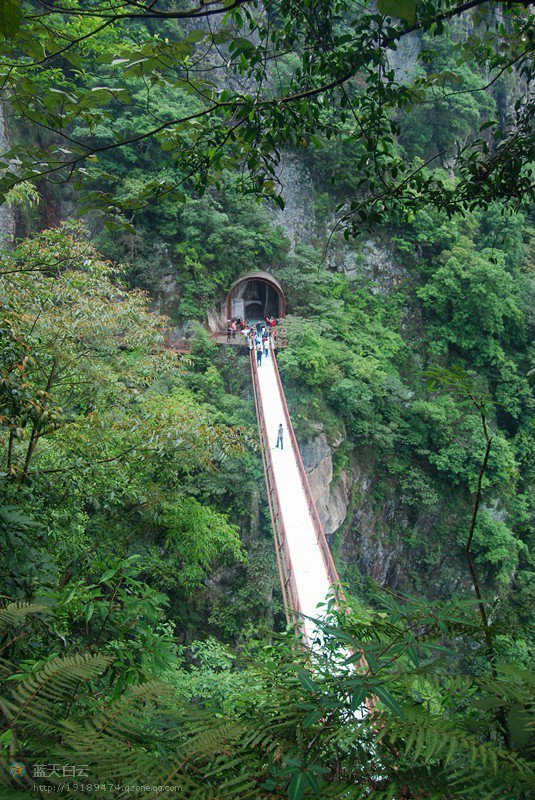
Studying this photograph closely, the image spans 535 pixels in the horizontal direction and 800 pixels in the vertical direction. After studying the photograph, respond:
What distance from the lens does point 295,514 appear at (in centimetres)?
838

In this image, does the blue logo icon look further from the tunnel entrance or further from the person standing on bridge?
the tunnel entrance

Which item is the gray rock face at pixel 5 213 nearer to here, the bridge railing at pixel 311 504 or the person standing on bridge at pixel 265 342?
the person standing on bridge at pixel 265 342

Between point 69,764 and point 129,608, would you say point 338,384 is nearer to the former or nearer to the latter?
point 129,608

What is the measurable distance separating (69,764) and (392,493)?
1323cm

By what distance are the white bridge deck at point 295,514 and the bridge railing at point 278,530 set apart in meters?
0.08

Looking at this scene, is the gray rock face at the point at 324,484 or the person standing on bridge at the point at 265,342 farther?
the person standing on bridge at the point at 265,342

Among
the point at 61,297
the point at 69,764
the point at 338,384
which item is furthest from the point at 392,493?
the point at 69,764

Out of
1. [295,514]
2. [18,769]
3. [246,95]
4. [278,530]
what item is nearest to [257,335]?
[295,514]

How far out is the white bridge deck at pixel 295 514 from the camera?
6.79 meters

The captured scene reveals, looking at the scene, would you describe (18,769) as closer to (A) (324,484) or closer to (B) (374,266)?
(A) (324,484)

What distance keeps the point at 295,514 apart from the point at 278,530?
1.43 feet

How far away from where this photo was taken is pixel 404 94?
2139mm

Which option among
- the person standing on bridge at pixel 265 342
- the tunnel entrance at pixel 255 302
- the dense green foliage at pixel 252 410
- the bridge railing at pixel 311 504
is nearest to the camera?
the dense green foliage at pixel 252 410

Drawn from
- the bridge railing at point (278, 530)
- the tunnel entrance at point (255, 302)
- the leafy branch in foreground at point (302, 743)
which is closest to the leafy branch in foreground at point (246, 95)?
the leafy branch in foreground at point (302, 743)
